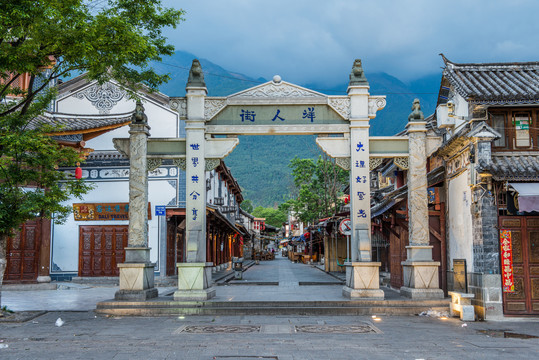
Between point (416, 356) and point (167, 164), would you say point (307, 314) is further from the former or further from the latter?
point (167, 164)

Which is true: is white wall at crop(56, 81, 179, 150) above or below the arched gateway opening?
above

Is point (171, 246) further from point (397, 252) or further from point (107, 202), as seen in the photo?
point (397, 252)

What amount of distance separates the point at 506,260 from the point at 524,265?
45 cm

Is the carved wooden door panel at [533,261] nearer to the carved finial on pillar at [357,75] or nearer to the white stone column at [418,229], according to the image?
the white stone column at [418,229]

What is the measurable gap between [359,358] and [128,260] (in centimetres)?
812

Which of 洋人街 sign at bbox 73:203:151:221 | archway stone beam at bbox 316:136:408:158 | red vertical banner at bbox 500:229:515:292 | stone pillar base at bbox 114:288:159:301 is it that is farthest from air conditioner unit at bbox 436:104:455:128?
洋人街 sign at bbox 73:203:151:221

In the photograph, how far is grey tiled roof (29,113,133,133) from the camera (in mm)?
19531

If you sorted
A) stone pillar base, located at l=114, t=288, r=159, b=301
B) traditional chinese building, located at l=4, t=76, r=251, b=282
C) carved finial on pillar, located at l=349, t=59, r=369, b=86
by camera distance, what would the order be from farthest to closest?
traditional chinese building, located at l=4, t=76, r=251, b=282 < carved finial on pillar, located at l=349, t=59, r=369, b=86 < stone pillar base, located at l=114, t=288, r=159, b=301

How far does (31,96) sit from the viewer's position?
40.0ft

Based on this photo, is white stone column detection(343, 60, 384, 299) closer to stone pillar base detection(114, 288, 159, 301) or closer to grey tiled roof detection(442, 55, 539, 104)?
grey tiled roof detection(442, 55, 539, 104)

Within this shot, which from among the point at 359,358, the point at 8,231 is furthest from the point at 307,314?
the point at 8,231

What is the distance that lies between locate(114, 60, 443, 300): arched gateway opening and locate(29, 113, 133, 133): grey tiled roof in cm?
628

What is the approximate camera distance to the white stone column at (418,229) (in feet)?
43.7

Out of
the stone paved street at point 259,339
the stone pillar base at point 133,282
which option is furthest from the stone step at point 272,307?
the stone paved street at point 259,339
